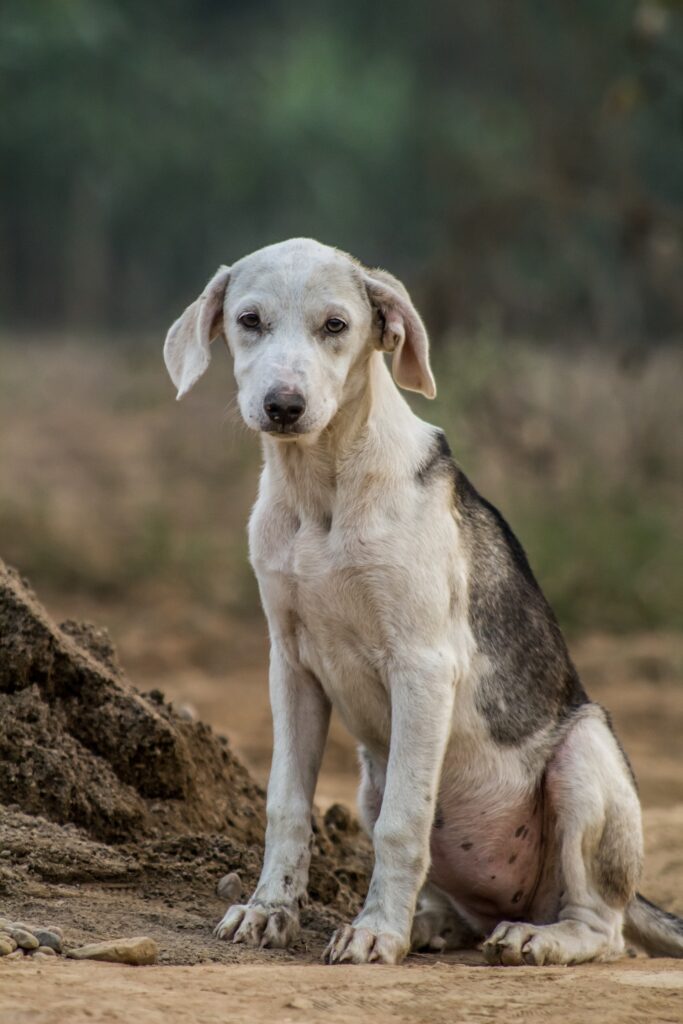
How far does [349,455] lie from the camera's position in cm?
486

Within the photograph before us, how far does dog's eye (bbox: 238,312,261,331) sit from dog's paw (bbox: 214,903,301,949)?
1.79m

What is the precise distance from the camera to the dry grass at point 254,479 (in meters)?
12.0

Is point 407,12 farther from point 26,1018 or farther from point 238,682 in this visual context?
point 26,1018

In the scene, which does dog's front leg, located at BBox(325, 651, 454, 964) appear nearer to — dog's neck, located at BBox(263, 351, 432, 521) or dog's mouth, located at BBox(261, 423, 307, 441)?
dog's neck, located at BBox(263, 351, 432, 521)

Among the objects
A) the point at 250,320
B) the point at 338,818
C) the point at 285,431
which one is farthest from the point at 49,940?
the point at 338,818

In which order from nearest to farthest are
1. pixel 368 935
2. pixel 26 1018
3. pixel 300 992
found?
pixel 26 1018
pixel 300 992
pixel 368 935

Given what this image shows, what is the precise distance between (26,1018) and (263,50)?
30.6 m

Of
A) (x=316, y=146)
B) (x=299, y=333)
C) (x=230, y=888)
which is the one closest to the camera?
(x=299, y=333)

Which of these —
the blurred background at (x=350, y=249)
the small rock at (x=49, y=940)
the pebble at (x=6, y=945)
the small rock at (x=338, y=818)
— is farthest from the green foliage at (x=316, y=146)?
the pebble at (x=6, y=945)

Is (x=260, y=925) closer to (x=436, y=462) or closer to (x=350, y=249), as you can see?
(x=436, y=462)

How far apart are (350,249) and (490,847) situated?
87.4 ft

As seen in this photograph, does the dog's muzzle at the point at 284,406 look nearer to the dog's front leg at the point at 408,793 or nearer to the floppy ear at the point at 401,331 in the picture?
the floppy ear at the point at 401,331

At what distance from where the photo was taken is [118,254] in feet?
108

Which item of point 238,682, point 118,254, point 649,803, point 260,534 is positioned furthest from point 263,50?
point 260,534
